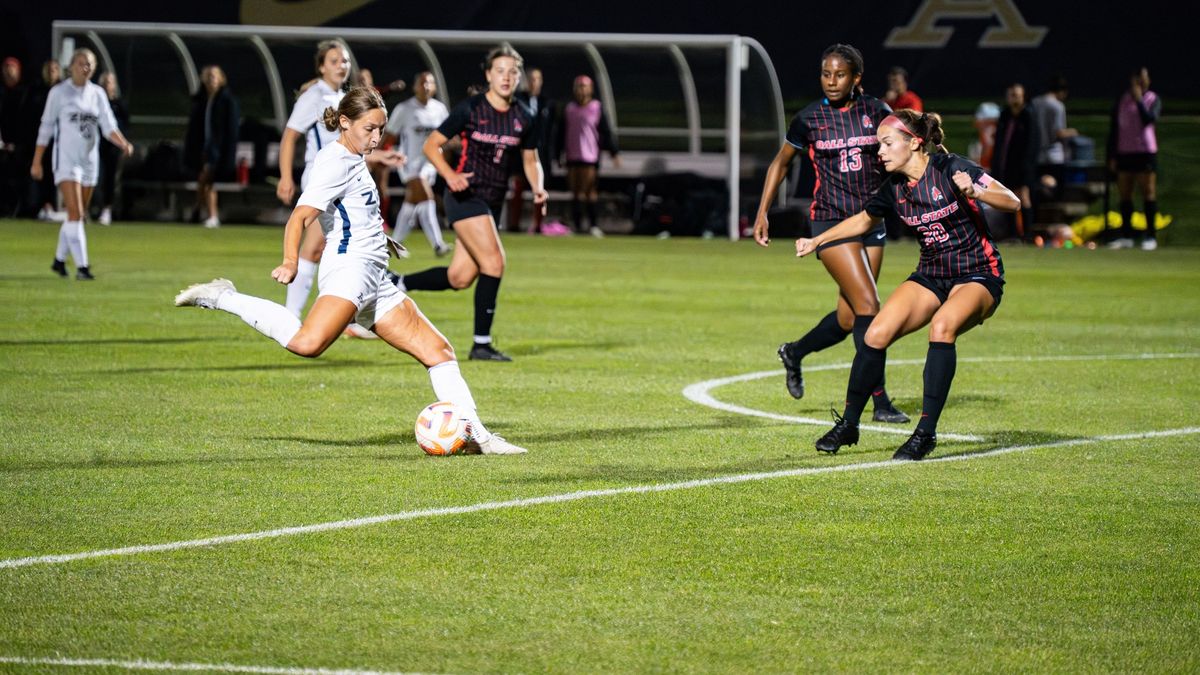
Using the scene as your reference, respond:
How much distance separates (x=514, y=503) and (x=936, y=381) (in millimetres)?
2232

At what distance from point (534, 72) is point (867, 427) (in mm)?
17471

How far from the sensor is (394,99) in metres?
30.5

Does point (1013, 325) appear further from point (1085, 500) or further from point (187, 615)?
point (187, 615)

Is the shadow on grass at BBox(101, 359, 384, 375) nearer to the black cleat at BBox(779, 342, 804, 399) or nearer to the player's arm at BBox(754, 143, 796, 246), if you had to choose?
the black cleat at BBox(779, 342, 804, 399)

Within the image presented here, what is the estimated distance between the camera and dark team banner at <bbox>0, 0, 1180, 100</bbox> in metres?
33.7

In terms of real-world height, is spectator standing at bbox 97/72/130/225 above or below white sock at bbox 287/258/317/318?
below

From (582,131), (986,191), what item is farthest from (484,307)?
(582,131)

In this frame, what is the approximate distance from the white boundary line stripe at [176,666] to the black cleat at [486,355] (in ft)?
24.6

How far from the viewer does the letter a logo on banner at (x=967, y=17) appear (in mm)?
33719

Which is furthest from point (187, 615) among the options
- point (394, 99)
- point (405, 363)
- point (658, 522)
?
point (394, 99)

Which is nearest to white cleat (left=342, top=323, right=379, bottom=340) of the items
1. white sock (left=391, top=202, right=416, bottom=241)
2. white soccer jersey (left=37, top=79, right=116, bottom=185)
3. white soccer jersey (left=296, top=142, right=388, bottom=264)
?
white soccer jersey (left=296, top=142, right=388, bottom=264)

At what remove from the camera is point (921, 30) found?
111 feet

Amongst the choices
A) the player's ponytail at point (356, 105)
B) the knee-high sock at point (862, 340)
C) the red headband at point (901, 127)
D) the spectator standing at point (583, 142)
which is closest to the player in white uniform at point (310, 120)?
the player's ponytail at point (356, 105)

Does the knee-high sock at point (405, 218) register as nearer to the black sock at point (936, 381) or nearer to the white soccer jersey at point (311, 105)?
the white soccer jersey at point (311, 105)
